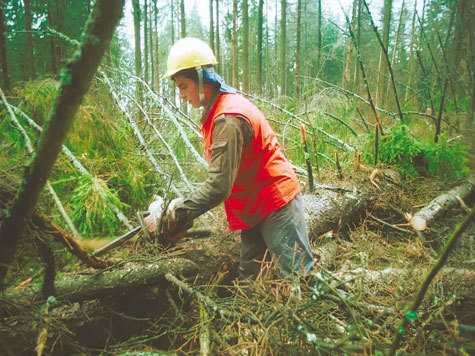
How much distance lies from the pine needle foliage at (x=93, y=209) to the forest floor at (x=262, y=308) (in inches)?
14.0

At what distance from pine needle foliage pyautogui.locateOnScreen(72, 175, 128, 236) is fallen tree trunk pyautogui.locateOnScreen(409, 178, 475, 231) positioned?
337cm

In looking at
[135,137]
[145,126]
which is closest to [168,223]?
[135,137]

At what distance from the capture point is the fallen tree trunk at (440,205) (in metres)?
3.07

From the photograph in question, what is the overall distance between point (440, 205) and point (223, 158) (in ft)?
10.3

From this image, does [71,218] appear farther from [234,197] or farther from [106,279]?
[234,197]

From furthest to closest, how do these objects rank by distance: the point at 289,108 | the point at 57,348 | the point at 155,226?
the point at 289,108
the point at 155,226
the point at 57,348

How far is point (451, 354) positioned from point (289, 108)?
5752mm

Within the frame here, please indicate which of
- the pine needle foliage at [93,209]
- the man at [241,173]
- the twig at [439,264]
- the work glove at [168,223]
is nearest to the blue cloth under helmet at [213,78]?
the man at [241,173]

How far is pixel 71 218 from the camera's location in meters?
2.70

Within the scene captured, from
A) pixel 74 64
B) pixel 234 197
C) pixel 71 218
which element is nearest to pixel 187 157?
pixel 71 218

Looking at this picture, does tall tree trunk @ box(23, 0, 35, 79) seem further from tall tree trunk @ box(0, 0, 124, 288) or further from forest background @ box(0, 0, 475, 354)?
tall tree trunk @ box(0, 0, 124, 288)

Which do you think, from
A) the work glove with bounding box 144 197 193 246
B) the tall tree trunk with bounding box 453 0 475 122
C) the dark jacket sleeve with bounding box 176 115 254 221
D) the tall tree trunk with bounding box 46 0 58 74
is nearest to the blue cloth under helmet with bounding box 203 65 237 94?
the dark jacket sleeve with bounding box 176 115 254 221

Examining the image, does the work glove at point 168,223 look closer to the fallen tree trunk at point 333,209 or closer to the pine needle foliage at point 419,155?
the fallen tree trunk at point 333,209

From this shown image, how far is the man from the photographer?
196cm
